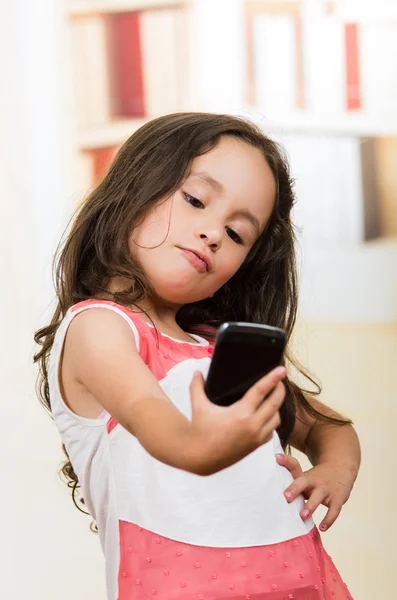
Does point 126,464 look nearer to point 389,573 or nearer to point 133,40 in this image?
point 389,573

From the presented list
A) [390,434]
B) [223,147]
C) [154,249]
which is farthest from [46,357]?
[390,434]

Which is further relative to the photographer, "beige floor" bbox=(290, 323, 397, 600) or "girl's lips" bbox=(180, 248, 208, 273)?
"beige floor" bbox=(290, 323, 397, 600)

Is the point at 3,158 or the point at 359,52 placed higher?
the point at 359,52

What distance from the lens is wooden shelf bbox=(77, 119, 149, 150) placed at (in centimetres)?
281

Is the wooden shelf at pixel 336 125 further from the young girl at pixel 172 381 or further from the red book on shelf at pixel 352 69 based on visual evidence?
the young girl at pixel 172 381

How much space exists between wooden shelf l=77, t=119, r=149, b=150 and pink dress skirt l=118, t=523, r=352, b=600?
203 cm

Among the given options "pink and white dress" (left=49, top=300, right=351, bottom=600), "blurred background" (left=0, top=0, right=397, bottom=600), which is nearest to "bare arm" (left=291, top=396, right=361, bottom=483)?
"pink and white dress" (left=49, top=300, right=351, bottom=600)

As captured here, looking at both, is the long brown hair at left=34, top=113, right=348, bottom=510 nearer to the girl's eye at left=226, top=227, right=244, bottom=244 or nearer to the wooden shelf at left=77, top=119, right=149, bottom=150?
the girl's eye at left=226, top=227, right=244, bottom=244

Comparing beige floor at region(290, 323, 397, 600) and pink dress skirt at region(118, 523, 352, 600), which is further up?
pink dress skirt at region(118, 523, 352, 600)

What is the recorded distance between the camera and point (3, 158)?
278cm

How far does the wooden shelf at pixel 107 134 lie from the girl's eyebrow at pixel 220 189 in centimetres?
184

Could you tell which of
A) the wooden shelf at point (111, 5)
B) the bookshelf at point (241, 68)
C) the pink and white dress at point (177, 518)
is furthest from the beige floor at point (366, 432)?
the wooden shelf at point (111, 5)

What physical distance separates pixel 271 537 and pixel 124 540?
0.14 metres

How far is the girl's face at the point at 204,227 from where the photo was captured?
3.21ft
